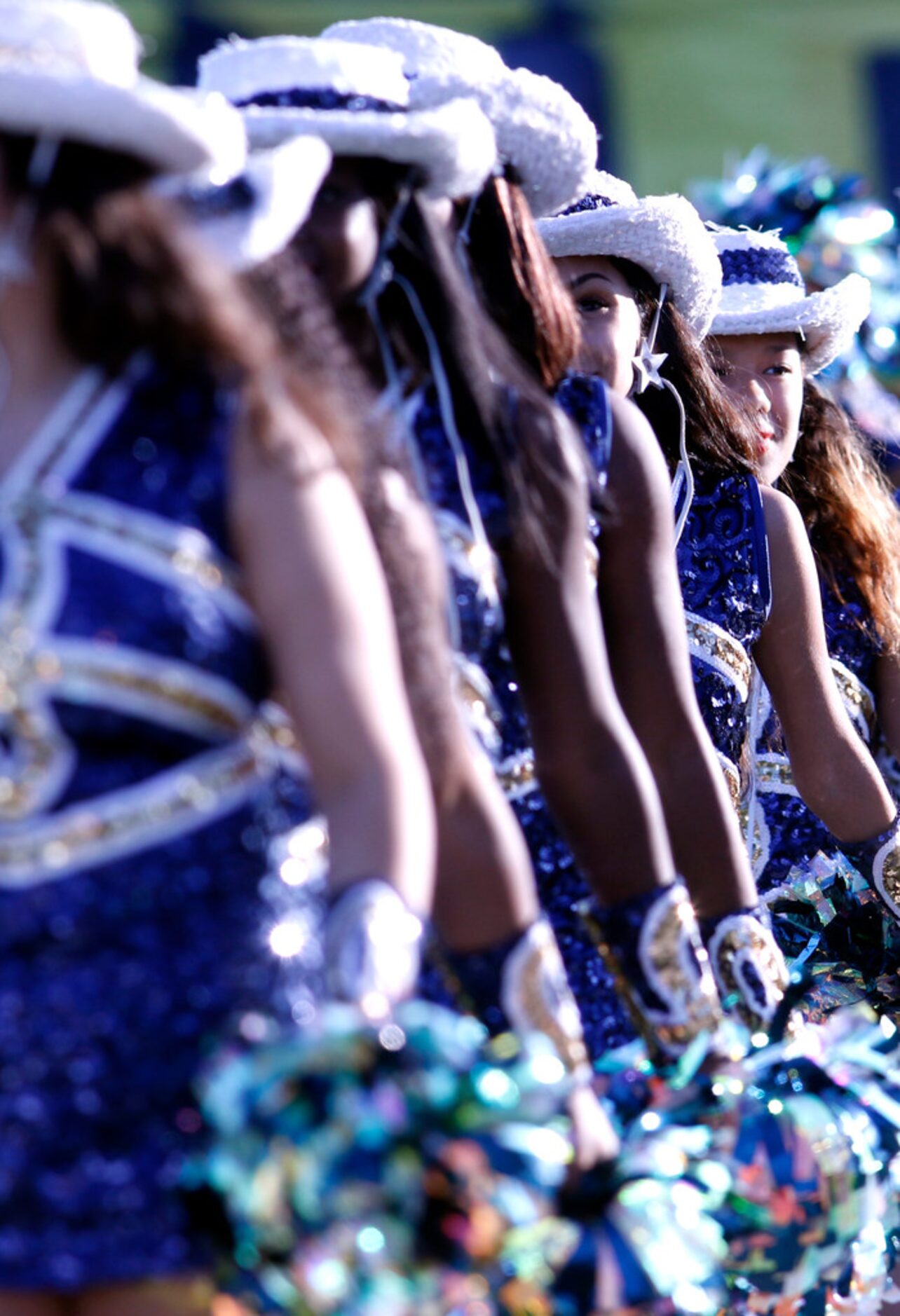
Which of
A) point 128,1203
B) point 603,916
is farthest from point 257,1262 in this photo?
point 603,916

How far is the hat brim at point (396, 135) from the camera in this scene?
108 inches

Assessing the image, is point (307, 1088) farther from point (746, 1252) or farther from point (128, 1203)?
point (746, 1252)

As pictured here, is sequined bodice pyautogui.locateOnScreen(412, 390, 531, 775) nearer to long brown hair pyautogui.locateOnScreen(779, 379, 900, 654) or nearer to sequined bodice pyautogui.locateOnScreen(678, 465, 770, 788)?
sequined bodice pyautogui.locateOnScreen(678, 465, 770, 788)

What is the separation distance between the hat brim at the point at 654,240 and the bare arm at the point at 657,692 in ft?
2.58

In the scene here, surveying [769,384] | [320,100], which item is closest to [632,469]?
[320,100]

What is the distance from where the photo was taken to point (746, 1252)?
2438 mm

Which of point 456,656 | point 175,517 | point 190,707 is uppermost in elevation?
point 175,517

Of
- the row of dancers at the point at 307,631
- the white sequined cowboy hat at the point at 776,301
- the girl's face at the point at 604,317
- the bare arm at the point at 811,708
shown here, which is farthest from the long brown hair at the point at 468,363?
the white sequined cowboy hat at the point at 776,301

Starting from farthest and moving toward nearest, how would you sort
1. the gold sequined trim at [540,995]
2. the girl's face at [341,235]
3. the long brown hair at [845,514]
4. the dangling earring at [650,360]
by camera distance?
the long brown hair at [845,514] → the dangling earring at [650,360] → the girl's face at [341,235] → the gold sequined trim at [540,995]

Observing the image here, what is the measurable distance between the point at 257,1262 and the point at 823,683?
2.32 meters

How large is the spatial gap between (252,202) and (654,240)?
1.59 meters

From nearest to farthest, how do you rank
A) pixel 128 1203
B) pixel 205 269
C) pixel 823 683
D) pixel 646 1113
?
pixel 128 1203 → pixel 205 269 → pixel 646 1113 → pixel 823 683

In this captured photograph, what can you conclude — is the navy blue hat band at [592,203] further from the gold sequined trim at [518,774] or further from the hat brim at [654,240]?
the gold sequined trim at [518,774]

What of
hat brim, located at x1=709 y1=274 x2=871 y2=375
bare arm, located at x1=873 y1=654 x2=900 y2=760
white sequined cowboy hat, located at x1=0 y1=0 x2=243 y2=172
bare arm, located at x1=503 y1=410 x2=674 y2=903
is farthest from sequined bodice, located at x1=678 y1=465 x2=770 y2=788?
white sequined cowboy hat, located at x1=0 y1=0 x2=243 y2=172
